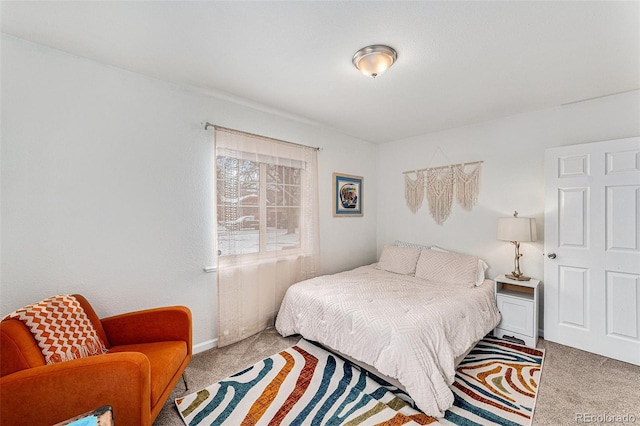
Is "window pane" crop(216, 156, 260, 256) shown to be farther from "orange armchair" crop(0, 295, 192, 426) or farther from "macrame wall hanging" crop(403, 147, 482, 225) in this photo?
"macrame wall hanging" crop(403, 147, 482, 225)

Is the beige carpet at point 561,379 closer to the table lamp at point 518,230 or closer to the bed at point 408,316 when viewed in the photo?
the bed at point 408,316

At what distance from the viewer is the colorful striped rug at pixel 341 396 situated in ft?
5.67

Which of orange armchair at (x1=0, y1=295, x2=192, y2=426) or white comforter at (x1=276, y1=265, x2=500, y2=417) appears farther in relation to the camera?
white comforter at (x1=276, y1=265, x2=500, y2=417)

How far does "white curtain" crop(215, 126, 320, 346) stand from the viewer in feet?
8.59

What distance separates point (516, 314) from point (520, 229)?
0.88 metres

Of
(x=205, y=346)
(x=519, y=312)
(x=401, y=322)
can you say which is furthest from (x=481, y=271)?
(x=205, y=346)

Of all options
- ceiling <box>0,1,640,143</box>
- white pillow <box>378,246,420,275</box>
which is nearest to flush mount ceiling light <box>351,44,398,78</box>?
ceiling <box>0,1,640,143</box>

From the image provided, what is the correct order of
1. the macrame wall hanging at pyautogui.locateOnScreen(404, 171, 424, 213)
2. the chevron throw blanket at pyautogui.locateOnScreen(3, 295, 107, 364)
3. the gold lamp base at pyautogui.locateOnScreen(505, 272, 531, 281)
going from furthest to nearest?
the macrame wall hanging at pyautogui.locateOnScreen(404, 171, 424, 213) → the gold lamp base at pyautogui.locateOnScreen(505, 272, 531, 281) → the chevron throw blanket at pyautogui.locateOnScreen(3, 295, 107, 364)

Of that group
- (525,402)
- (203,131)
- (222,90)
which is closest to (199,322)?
(203,131)

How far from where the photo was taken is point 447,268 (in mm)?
3090

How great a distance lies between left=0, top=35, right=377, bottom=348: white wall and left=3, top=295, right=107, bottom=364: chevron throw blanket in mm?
312

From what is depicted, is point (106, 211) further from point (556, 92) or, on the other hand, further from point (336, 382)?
point (556, 92)

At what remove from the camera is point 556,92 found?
8.18 feet

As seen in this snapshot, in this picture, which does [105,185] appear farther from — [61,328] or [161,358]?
[161,358]
